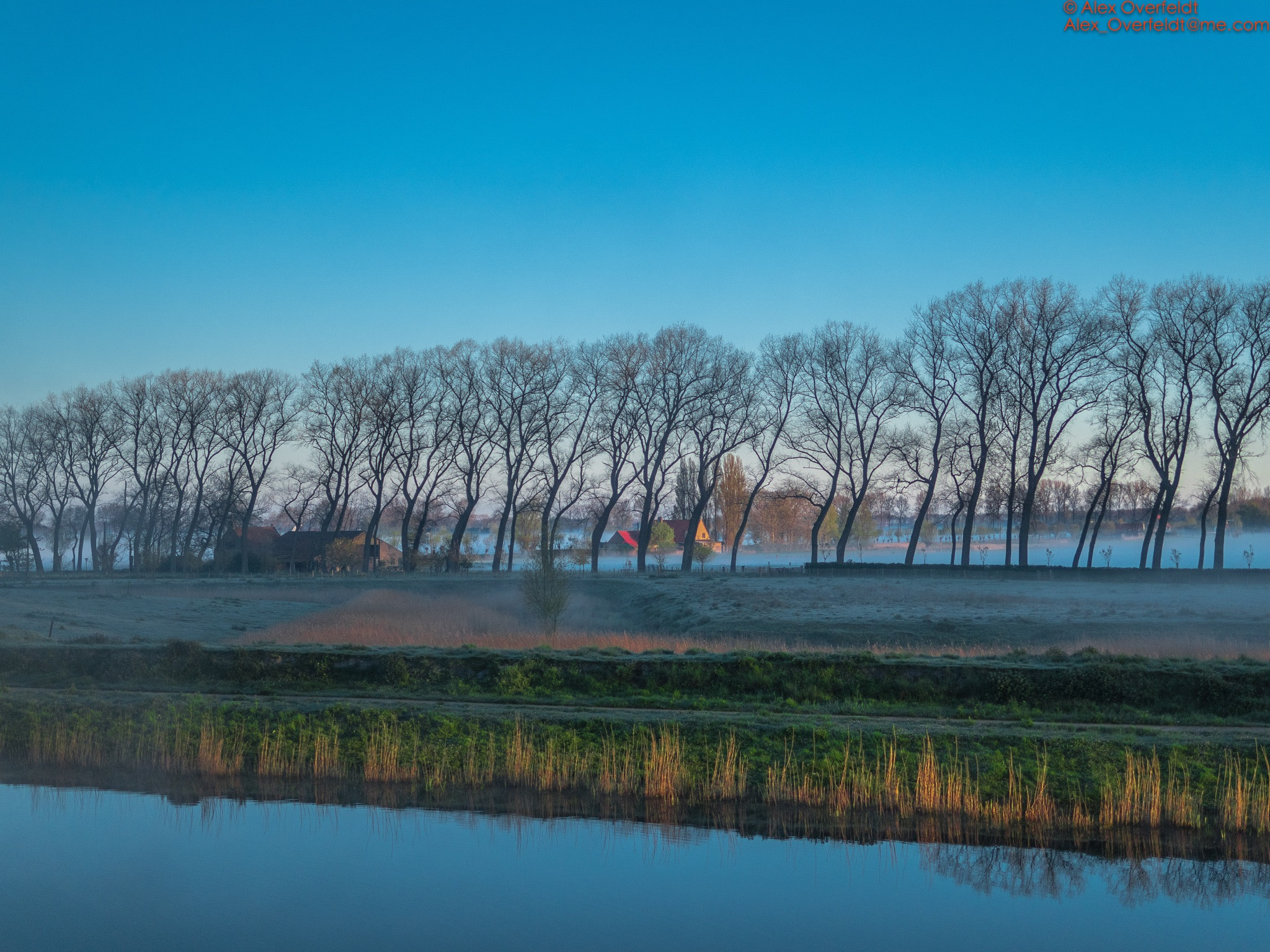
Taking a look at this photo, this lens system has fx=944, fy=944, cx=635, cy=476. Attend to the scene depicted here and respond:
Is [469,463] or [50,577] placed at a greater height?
[469,463]

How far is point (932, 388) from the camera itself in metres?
61.9

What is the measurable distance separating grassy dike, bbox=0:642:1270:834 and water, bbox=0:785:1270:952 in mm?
1579

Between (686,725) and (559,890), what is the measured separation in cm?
630

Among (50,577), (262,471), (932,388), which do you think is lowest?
(50,577)

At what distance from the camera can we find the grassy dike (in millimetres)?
14055

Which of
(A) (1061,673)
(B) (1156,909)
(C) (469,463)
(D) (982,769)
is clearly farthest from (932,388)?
(B) (1156,909)

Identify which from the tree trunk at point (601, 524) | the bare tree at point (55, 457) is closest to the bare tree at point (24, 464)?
the bare tree at point (55, 457)

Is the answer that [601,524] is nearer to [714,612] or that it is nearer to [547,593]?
[714,612]

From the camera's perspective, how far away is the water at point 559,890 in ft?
32.2

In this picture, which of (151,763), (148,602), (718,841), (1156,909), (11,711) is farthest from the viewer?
(148,602)

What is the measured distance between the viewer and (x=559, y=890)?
36.0 feet

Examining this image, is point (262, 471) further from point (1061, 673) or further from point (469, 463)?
point (1061, 673)

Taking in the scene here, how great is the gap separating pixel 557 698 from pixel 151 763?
7.61 metres

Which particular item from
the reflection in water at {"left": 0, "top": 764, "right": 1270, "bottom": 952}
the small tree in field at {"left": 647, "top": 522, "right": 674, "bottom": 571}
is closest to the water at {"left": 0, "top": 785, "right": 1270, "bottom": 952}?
the reflection in water at {"left": 0, "top": 764, "right": 1270, "bottom": 952}
